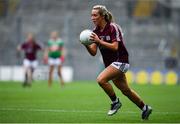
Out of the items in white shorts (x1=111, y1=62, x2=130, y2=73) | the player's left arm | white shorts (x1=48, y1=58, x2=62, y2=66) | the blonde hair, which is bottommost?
white shorts (x1=48, y1=58, x2=62, y2=66)

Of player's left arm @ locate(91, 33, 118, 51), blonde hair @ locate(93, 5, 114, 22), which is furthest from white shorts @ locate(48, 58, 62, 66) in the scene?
player's left arm @ locate(91, 33, 118, 51)

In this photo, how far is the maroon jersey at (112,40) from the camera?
13406 mm

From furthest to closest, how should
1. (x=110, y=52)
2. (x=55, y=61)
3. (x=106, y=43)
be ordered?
(x=55, y=61) → (x=110, y=52) → (x=106, y=43)

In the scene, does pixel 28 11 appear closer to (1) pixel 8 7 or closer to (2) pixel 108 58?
(1) pixel 8 7

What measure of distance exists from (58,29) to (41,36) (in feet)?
4.07

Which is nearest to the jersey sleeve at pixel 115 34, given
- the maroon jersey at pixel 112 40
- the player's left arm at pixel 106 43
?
the maroon jersey at pixel 112 40

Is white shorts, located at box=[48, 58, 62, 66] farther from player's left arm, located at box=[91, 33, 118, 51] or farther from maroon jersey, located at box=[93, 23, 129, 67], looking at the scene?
player's left arm, located at box=[91, 33, 118, 51]

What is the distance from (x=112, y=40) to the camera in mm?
13344

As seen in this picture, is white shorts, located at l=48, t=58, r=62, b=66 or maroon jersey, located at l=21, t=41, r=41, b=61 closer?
white shorts, located at l=48, t=58, r=62, b=66

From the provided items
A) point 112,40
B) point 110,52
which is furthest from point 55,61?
point 112,40

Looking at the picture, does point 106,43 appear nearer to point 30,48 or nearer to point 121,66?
point 121,66

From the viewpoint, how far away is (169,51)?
37.9 metres

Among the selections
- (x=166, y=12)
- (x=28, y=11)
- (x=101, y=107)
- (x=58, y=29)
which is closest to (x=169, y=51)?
(x=166, y=12)

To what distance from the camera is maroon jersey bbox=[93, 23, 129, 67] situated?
13406 mm
